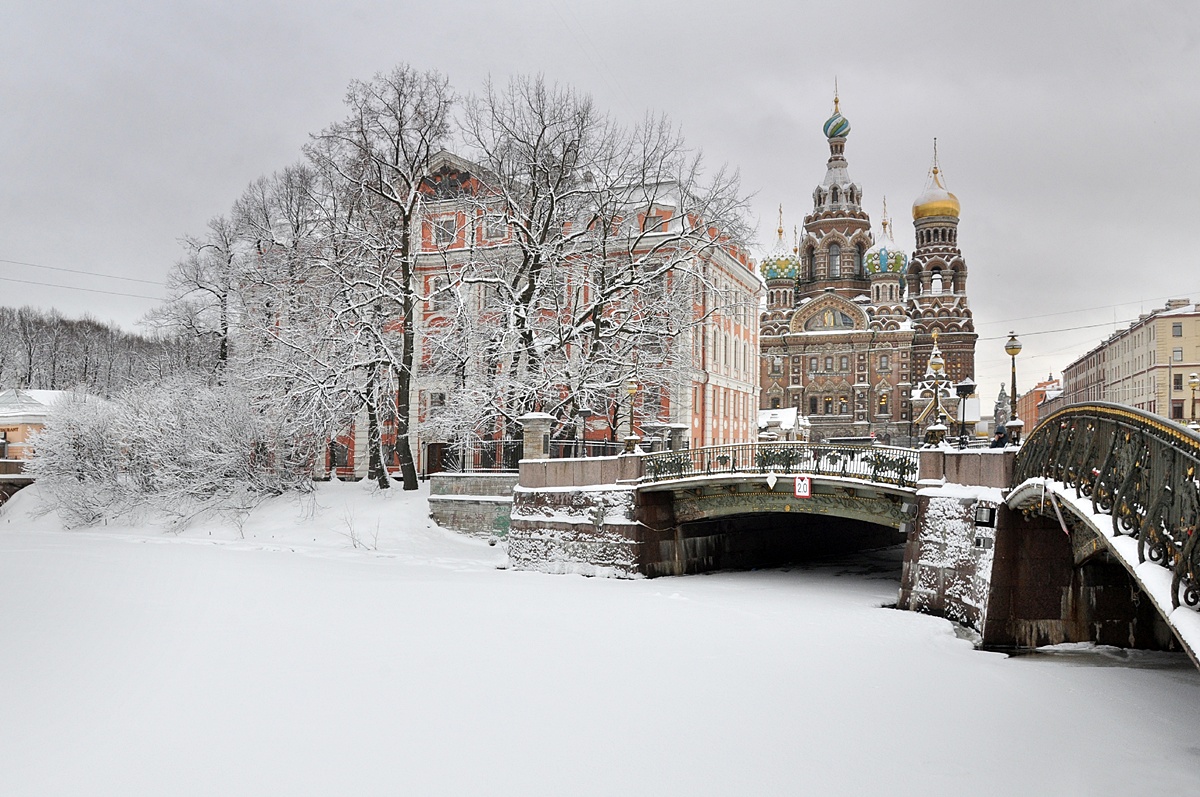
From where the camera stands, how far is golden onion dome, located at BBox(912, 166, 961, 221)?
9656cm

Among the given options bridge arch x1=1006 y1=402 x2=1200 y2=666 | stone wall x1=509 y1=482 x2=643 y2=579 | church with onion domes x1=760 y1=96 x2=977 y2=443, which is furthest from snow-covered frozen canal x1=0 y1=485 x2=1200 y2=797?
church with onion domes x1=760 y1=96 x2=977 y2=443

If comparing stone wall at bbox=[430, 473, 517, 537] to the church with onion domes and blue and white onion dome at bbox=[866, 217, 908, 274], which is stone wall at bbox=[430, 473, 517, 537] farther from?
Result: blue and white onion dome at bbox=[866, 217, 908, 274]

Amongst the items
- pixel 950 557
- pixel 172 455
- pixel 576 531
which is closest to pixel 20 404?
pixel 172 455

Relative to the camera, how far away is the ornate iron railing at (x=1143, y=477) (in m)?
8.25

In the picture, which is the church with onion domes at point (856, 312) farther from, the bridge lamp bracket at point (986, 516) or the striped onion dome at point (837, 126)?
the bridge lamp bracket at point (986, 516)

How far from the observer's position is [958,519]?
16.9 metres

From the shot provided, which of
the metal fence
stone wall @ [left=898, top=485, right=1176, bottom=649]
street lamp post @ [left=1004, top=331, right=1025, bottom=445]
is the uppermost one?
street lamp post @ [left=1004, top=331, right=1025, bottom=445]

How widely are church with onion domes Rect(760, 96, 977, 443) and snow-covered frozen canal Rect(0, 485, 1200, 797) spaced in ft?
221

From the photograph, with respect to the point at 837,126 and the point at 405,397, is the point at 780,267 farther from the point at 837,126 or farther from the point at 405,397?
the point at 405,397

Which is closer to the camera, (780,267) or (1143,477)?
(1143,477)

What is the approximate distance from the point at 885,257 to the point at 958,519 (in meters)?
78.8

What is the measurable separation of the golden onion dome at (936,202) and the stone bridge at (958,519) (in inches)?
2847

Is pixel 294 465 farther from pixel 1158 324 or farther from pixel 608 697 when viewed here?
pixel 1158 324

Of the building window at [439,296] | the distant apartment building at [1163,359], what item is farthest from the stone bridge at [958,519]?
the distant apartment building at [1163,359]
